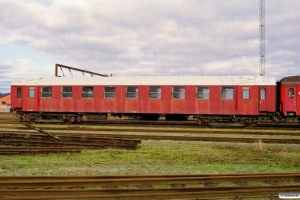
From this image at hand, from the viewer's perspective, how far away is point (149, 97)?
2430 centimetres

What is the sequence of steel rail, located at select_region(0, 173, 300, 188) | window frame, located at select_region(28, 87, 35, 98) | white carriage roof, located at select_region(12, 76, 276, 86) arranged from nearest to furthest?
steel rail, located at select_region(0, 173, 300, 188), white carriage roof, located at select_region(12, 76, 276, 86), window frame, located at select_region(28, 87, 35, 98)

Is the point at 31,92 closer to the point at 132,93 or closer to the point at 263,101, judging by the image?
the point at 132,93

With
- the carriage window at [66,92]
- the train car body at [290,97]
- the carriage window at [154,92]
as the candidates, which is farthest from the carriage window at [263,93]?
the carriage window at [66,92]

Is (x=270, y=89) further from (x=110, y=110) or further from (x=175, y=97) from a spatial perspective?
(x=110, y=110)

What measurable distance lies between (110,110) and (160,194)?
60.9ft

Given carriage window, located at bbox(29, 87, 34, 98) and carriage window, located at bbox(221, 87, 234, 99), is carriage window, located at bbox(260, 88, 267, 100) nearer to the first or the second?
carriage window, located at bbox(221, 87, 234, 99)

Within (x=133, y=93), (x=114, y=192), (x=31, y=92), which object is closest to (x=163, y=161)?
(x=114, y=192)

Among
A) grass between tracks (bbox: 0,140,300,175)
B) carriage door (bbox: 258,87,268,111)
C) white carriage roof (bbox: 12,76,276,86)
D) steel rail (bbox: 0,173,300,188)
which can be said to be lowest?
grass between tracks (bbox: 0,140,300,175)

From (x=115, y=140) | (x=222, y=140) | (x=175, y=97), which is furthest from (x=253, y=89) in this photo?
(x=115, y=140)

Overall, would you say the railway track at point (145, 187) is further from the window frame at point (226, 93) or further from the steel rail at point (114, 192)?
the window frame at point (226, 93)

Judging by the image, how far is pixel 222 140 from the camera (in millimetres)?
15914

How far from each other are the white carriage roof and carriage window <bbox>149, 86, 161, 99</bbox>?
0.30m

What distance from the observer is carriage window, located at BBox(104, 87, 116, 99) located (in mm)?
24922

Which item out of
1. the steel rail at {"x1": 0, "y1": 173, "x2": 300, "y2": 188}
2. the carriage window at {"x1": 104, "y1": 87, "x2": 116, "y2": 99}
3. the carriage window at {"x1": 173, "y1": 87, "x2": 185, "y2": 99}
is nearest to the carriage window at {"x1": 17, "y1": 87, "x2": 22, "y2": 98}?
the carriage window at {"x1": 104, "y1": 87, "x2": 116, "y2": 99}
